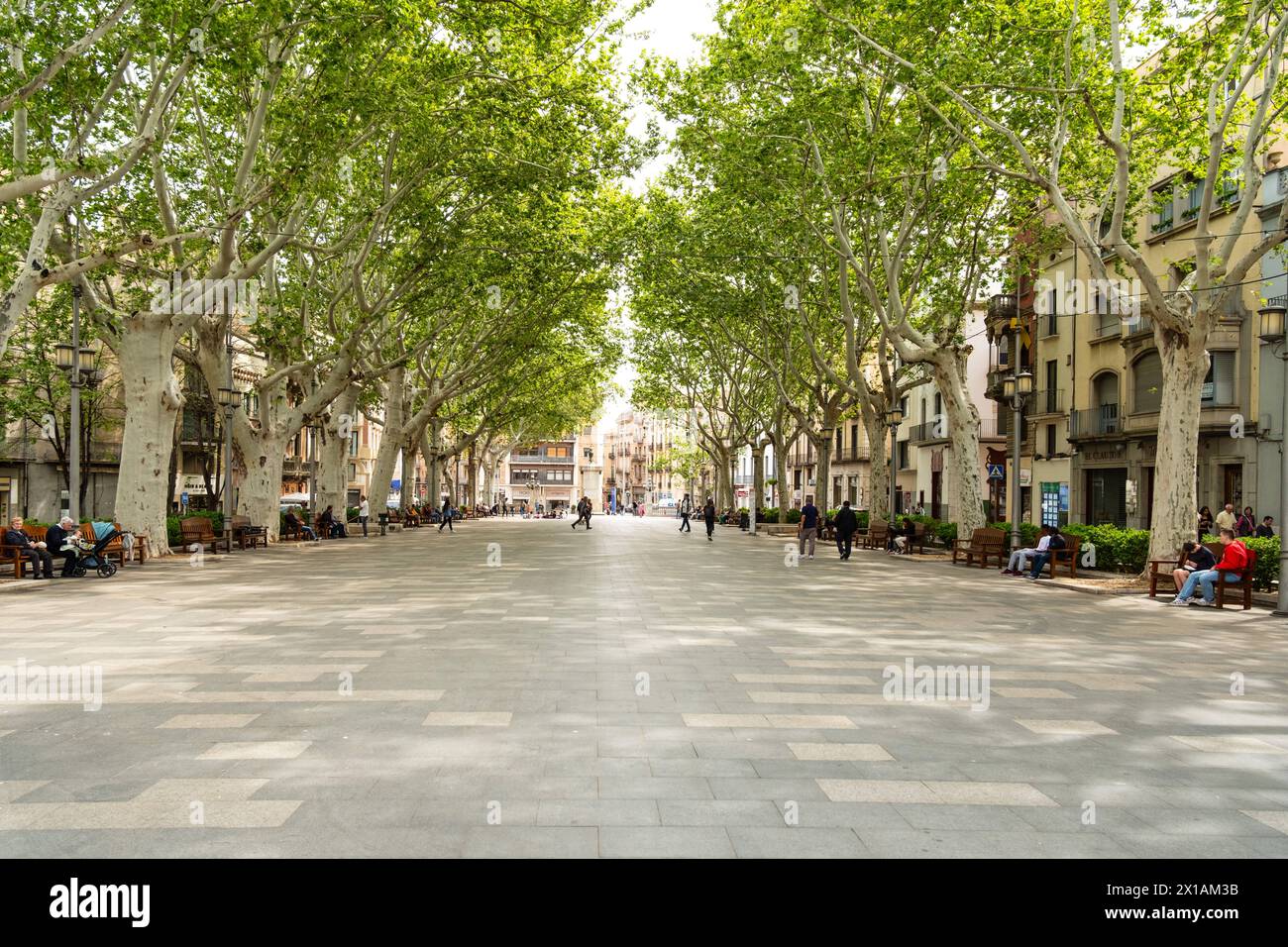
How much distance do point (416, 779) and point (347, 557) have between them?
18840 millimetres

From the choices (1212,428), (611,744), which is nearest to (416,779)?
(611,744)

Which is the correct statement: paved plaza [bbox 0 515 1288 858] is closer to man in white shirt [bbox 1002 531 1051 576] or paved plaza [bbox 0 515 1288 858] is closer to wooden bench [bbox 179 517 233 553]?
man in white shirt [bbox 1002 531 1051 576]

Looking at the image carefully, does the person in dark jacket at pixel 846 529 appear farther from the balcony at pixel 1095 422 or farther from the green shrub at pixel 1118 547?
the balcony at pixel 1095 422

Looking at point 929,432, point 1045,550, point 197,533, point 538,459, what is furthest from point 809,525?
point 538,459

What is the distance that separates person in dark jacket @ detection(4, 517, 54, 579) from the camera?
1589 cm

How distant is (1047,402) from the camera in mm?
37312

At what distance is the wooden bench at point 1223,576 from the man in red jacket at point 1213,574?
8 centimetres

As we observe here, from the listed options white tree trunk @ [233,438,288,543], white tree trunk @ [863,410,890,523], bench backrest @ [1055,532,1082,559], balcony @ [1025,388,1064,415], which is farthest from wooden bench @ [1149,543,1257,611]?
balcony @ [1025,388,1064,415]

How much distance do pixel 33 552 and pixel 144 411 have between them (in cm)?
422

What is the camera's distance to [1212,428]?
26.6 meters

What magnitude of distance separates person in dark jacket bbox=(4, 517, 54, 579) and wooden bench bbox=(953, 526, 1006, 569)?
18939mm

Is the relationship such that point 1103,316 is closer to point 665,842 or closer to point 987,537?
point 987,537

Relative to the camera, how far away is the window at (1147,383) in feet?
99.0
